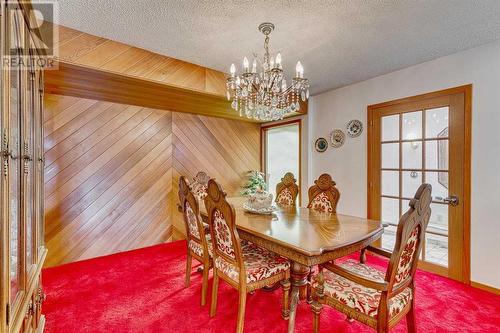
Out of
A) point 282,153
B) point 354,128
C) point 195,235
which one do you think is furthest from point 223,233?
point 282,153

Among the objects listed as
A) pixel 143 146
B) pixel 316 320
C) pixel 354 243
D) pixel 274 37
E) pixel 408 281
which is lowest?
pixel 316 320

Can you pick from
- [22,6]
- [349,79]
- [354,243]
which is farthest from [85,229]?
[349,79]

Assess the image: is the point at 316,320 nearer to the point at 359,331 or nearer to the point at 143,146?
the point at 359,331

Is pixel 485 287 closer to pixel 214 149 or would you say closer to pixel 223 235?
pixel 223 235

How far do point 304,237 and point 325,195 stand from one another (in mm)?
1184

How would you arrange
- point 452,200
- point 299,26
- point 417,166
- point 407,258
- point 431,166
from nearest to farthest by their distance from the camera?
1. point 407,258
2. point 299,26
3. point 452,200
4. point 431,166
5. point 417,166

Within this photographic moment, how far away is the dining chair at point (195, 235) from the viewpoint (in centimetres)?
214

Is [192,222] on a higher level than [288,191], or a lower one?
lower

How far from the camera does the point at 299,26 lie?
6.95 ft

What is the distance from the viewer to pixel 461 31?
7.25 feet

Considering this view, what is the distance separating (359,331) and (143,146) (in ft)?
11.3

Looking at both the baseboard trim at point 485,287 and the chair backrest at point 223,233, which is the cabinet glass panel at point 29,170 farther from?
the baseboard trim at point 485,287

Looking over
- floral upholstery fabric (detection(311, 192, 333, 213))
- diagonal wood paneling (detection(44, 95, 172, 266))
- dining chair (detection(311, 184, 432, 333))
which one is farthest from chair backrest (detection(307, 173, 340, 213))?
diagonal wood paneling (detection(44, 95, 172, 266))

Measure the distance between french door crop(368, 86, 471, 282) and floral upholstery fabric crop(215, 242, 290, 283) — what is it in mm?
1490
